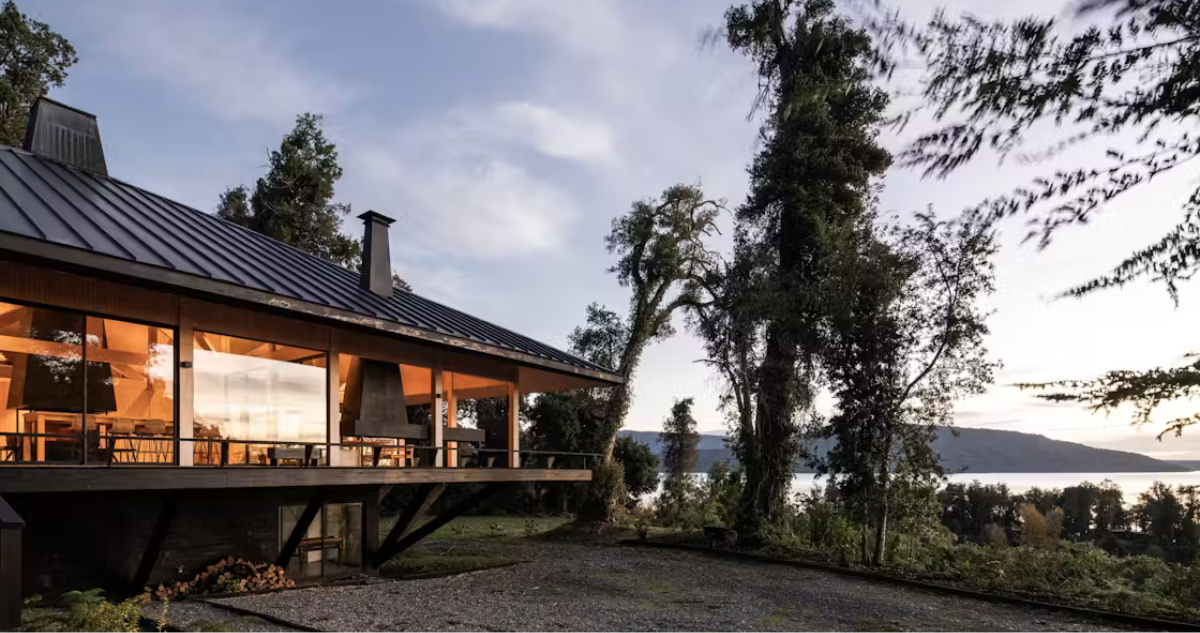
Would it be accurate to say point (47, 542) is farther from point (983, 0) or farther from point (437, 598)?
point (983, 0)

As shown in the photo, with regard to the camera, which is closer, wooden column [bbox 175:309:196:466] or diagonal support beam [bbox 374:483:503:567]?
wooden column [bbox 175:309:196:466]

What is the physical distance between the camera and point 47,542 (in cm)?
910

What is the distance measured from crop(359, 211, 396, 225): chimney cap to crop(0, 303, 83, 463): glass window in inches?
218

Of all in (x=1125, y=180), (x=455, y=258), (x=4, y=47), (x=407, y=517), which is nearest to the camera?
(x=1125, y=180)

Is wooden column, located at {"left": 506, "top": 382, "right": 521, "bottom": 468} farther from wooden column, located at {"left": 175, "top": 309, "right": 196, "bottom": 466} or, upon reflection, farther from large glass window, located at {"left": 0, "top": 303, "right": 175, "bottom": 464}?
large glass window, located at {"left": 0, "top": 303, "right": 175, "bottom": 464}

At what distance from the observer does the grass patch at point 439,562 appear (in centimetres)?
1364

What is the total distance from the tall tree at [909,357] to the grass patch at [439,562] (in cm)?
641

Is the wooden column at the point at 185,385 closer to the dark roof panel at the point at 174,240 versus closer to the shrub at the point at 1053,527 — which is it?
the dark roof panel at the point at 174,240

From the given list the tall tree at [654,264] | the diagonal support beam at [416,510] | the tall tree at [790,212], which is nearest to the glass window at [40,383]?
the diagonal support beam at [416,510]

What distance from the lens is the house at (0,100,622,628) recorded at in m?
7.89

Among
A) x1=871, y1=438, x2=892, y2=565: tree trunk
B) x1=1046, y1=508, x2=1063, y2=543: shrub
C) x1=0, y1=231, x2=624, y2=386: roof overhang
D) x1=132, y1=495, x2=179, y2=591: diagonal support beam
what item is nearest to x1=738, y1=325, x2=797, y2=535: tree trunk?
x1=871, y1=438, x2=892, y2=565: tree trunk

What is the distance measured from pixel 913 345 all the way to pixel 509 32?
9.50 metres

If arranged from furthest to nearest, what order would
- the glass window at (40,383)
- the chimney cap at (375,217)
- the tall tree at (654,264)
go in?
the tall tree at (654,264), the chimney cap at (375,217), the glass window at (40,383)

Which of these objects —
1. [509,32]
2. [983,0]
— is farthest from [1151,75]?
[509,32]
